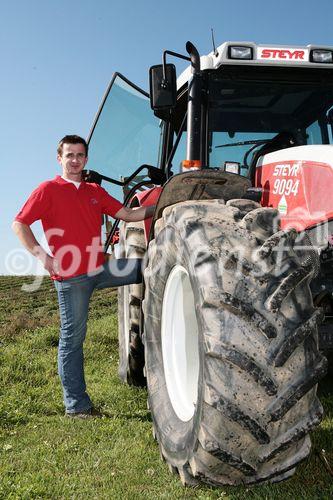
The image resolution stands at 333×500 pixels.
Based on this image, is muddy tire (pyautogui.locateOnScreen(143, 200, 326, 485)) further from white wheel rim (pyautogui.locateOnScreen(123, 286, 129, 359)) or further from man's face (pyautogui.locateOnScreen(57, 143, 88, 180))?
white wheel rim (pyautogui.locateOnScreen(123, 286, 129, 359))

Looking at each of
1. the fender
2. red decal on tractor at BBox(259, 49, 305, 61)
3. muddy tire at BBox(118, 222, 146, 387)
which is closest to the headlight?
the fender

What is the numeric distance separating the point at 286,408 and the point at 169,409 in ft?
2.94

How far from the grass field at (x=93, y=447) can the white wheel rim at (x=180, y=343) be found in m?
0.41

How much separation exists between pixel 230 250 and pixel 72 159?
2.14 meters

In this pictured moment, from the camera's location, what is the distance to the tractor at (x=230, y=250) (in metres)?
2.36

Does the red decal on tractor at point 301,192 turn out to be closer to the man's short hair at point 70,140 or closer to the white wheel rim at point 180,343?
the white wheel rim at point 180,343

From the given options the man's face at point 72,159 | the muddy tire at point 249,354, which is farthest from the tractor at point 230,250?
the man's face at point 72,159

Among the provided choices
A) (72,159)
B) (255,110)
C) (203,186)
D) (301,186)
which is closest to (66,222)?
(72,159)

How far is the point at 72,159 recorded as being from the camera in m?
4.36

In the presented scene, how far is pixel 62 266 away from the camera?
426 cm

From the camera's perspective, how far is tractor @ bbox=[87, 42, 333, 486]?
2.36 m

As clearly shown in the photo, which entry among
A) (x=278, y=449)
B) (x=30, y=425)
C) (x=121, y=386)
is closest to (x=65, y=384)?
(x=30, y=425)

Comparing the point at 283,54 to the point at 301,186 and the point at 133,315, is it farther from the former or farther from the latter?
the point at 133,315

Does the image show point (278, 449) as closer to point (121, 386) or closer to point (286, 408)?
point (286, 408)
